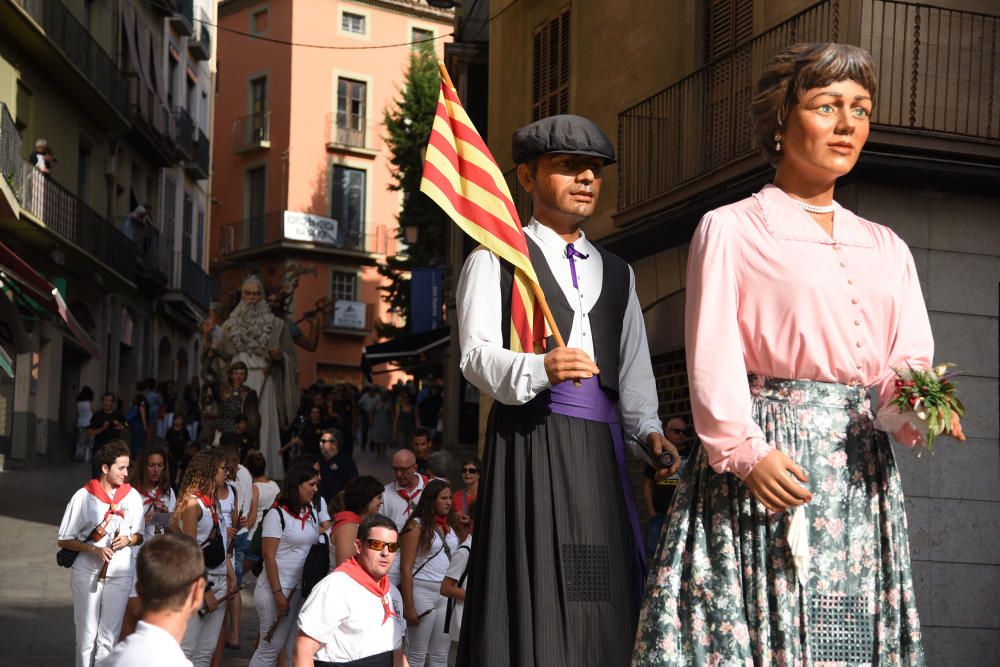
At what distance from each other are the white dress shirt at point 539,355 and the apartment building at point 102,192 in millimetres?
11645

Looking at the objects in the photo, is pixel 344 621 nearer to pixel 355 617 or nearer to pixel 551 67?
pixel 355 617

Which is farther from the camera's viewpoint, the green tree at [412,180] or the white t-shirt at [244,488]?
the green tree at [412,180]

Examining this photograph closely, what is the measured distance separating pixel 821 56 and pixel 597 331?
1271 millimetres

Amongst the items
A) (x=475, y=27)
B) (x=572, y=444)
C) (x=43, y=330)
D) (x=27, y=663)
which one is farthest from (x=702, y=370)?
(x=43, y=330)

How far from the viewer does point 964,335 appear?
13.0m

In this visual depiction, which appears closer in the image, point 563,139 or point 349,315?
point 563,139

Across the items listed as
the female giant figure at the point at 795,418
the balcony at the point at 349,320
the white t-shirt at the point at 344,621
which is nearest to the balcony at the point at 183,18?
the balcony at the point at 349,320

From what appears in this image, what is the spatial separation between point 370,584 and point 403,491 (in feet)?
15.4

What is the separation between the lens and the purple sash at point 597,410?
4992 millimetres

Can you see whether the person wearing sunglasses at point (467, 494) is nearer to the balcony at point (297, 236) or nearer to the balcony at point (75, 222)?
the balcony at point (75, 222)

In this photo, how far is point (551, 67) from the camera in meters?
21.1

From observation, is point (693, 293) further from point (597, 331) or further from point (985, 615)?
point (985, 615)

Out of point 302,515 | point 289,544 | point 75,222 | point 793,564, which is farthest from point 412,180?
point 793,564

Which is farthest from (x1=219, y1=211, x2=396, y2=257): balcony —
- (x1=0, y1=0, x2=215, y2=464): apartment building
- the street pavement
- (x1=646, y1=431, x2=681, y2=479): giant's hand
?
(x1=646, y1=431, x2=681, y2=479): giant's hand
